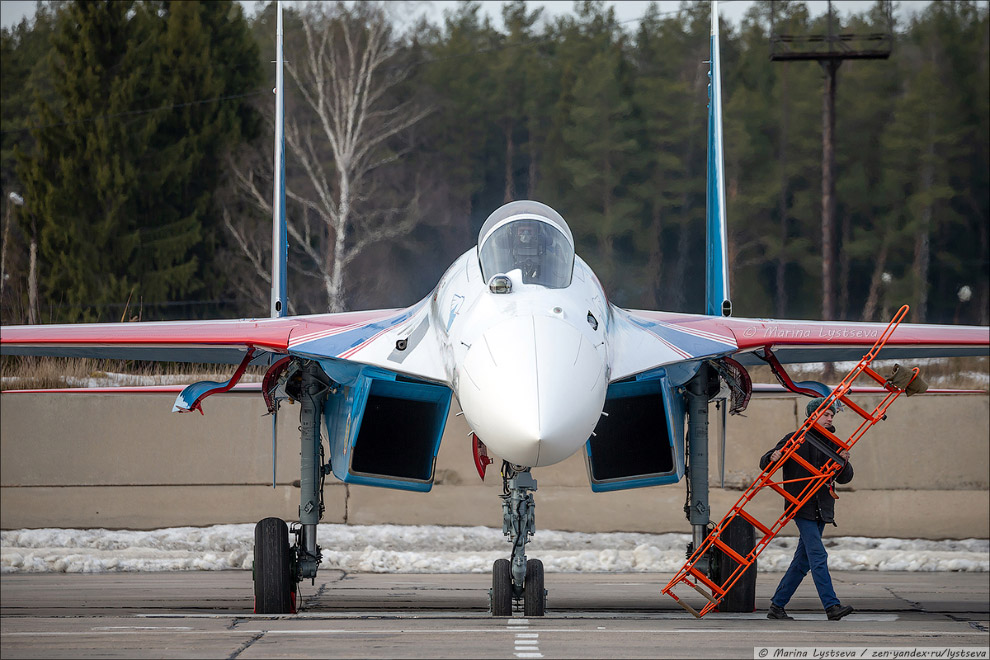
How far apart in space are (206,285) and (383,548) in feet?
51.1

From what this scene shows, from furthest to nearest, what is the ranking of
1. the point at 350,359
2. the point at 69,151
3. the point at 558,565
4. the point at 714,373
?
the point at 69,151 < the point at 558,565 < the point at 714,373 < the point at 350,359

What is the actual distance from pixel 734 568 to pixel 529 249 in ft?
10.7

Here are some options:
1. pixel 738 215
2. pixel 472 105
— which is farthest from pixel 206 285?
pixel 738 215

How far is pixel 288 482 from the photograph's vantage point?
42.2 ft

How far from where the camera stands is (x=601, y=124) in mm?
26875

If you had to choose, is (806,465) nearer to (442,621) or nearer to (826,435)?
(826,435)

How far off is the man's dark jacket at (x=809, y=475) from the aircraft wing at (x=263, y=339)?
2.50 m

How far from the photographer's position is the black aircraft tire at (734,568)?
838 cm

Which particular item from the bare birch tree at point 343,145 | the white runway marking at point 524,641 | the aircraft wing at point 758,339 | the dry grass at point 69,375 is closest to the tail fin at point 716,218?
the aircraft wing at point 758,339

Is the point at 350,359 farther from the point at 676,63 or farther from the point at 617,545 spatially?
the point at 676,63

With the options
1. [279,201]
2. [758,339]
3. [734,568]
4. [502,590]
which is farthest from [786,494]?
[279,201]

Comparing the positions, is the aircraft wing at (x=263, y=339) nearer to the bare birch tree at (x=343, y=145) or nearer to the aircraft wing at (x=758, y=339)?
the aircraft wing at (x=758, y=339)

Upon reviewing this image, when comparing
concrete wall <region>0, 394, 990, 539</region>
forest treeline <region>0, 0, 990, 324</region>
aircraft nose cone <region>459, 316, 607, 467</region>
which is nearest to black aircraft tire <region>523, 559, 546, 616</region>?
aircraft nose cone <region>459, 316, 607, 467</region>

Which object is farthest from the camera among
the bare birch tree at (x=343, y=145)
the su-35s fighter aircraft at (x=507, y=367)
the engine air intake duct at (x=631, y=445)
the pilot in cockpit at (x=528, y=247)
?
the bare birch tree at (x=343, y=145)
